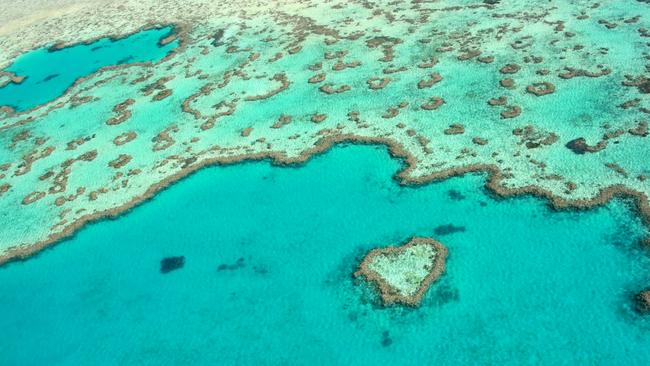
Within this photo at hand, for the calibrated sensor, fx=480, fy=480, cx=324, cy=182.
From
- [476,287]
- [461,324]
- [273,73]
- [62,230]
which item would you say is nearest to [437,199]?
[476,287]

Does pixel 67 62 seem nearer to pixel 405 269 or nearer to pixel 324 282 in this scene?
pixel 324 282

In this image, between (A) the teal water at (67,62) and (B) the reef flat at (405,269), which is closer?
(B) the reef flat at (405,269)

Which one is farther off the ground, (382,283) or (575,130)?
(575,130)

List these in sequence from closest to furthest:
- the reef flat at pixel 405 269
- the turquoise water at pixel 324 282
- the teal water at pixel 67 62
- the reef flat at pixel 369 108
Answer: the turquoise water at pixel 324 282 → the reef flat at pixel 405 269 → the reef flat at pixel 369 108 → the teal water at pixel 67 62

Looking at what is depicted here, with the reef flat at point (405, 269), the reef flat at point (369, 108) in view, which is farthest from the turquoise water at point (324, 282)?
the reef flat at point (369, 108)

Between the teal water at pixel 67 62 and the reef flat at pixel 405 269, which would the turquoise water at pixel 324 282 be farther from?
the teal water at pixel 67 62

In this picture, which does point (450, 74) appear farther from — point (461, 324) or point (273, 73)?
point (461, 324)

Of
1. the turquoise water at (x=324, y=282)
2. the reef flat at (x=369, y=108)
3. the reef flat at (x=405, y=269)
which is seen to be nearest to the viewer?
the turquoise water at (x=324, y=282)
